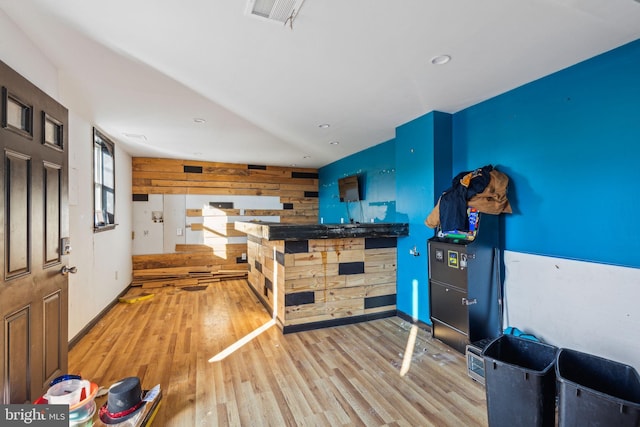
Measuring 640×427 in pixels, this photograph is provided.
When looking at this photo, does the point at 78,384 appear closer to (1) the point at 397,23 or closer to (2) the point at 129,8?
(2) the point at 129,8

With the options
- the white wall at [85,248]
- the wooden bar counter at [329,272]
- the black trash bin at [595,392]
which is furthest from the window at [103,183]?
the black trash bin at [595,392]

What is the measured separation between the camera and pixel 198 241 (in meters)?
6.26

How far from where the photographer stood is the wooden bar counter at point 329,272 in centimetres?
331

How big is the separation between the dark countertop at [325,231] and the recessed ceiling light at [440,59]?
6.23ft

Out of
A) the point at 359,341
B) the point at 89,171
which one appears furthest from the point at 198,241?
the point at 359,341

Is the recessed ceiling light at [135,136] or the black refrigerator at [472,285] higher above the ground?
the recessed ceiling light at [135,136]

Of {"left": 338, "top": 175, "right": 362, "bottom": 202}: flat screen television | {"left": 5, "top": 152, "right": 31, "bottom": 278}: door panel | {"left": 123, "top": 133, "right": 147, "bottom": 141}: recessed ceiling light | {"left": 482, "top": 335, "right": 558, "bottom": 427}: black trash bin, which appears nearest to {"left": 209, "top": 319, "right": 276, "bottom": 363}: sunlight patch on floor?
A: {"left": 5, "top": 152, "right": 31, "bottom": 278}: door panel

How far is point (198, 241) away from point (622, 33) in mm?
6621

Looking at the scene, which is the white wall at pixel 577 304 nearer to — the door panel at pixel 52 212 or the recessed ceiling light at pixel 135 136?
the door panel at pixel 52 212

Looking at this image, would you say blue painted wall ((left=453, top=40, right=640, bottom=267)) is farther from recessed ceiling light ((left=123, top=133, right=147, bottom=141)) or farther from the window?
the window

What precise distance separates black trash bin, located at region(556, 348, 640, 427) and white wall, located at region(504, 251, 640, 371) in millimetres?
458

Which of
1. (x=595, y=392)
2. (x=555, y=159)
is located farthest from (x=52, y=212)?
(x=555, y=159)

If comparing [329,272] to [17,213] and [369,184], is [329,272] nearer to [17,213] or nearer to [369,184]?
[369,184]

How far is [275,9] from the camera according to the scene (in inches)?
65.4
